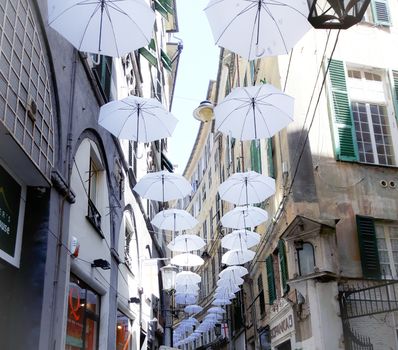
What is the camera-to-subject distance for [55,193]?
891 centimetres

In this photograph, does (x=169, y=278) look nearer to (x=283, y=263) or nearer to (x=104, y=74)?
(x=283, y=263)

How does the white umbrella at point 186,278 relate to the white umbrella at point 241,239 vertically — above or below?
above

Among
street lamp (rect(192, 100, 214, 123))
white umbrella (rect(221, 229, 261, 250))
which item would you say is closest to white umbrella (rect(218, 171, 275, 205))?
street lamp (rect(192, 100, 214, 123))

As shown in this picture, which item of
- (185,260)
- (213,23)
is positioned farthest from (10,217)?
(185,260)

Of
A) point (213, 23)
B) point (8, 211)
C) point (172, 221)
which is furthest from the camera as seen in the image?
point (172, 221)

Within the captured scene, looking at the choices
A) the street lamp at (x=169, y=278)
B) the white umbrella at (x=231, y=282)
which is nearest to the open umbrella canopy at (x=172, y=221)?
the street lamp at (x=169, y=278)

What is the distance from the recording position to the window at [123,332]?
1509 centimetres

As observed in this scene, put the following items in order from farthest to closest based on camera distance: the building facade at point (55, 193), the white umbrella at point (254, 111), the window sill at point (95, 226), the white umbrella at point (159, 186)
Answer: the white umbrella at point (159, 186) < the window sill at point (95, 226) < the white umbrella at point (254, 111) < the building facade at point (55, 193)

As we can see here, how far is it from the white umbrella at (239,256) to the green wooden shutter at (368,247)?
465cm

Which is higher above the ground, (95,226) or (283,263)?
(283,263)

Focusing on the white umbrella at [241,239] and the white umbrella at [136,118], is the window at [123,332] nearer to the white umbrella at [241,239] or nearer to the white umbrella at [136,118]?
the white umbrella at [241,239]

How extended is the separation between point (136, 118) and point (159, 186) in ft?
10.9

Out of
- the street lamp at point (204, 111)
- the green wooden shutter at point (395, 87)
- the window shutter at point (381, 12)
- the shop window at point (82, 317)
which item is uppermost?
the window shutter at point (381, 12)

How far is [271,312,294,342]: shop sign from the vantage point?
15797 millimetres
